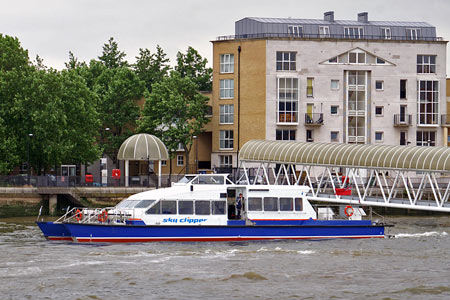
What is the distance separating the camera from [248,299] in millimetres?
30594

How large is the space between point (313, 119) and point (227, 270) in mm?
49286

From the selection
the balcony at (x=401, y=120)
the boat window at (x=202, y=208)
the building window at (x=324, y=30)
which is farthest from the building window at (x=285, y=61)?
the boat window at (x=202, y=208)

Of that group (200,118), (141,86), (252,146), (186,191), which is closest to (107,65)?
(141,86)

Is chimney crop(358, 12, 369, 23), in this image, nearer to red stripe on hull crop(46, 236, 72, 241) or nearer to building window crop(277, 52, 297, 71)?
building window crop(277, 52, 297, 71)

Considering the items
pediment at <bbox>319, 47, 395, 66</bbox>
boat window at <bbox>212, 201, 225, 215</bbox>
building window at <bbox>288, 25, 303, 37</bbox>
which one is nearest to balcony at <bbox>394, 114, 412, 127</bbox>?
pediment at <bbox>319, 47, 395, 66</bbox>

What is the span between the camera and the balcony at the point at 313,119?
8362 cm

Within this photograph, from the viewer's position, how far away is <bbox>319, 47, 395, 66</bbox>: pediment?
8412cm

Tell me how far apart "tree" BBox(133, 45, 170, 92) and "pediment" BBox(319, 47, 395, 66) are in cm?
2514

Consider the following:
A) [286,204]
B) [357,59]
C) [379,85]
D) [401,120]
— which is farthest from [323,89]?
[286,204]

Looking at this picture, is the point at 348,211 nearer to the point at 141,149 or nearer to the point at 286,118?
the point at 141,149

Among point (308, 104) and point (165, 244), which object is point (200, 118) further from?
point (165, 244)

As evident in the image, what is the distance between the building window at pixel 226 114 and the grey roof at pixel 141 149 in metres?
11.8

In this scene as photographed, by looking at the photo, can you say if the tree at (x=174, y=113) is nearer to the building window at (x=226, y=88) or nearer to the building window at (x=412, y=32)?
the building window at (x=226, y=88)

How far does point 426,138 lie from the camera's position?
8606cm
